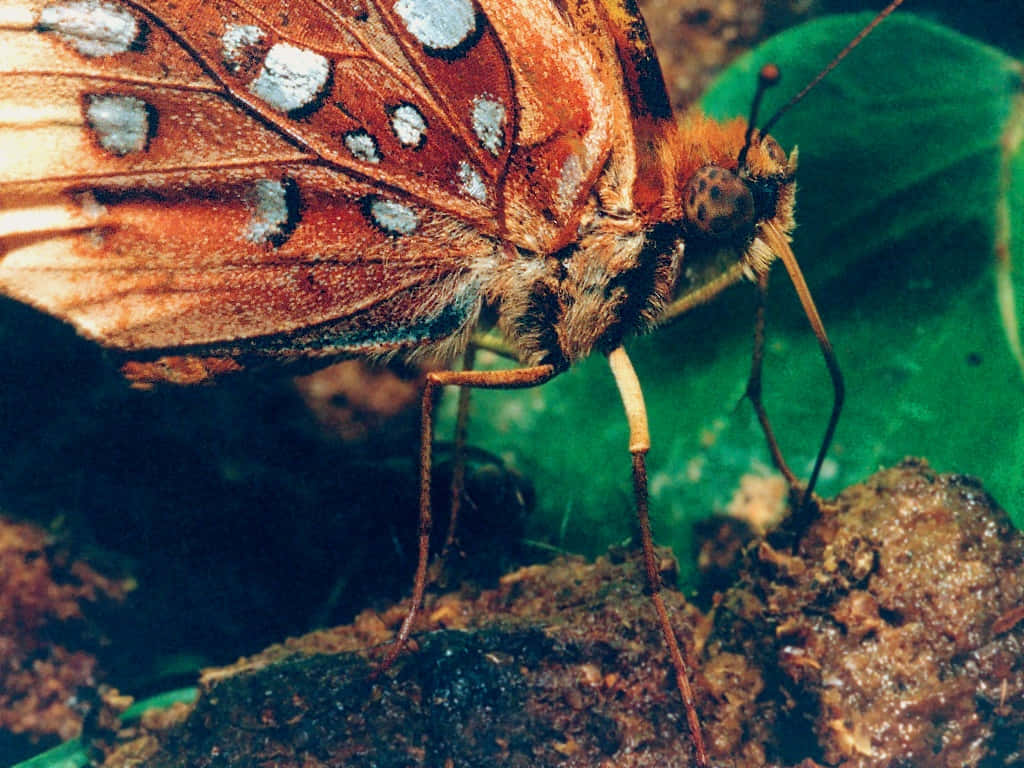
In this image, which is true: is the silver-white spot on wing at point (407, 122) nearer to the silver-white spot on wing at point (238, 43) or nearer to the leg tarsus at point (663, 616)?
the silver-white spot on wing at point (238, 43)

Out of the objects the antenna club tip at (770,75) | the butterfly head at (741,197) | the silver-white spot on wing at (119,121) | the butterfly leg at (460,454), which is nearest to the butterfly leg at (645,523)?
the butterfly head at (741,197)

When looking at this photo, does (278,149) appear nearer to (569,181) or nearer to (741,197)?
(569,181)

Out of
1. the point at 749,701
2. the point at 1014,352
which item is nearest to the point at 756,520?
the point at 749,701

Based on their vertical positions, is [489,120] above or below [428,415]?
above

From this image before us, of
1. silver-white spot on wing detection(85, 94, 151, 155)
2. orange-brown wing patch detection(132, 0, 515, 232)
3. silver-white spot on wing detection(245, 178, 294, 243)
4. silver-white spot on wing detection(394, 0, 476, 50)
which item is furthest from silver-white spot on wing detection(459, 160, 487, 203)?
silver-white spot on wing detection(85, 94, 151, 155)

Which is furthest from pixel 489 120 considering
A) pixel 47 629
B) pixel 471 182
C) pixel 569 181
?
pixel 47 629

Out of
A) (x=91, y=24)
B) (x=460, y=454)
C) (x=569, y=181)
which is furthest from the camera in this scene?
(x=460, y=454)
